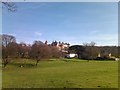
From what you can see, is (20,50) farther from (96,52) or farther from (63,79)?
(96,52)

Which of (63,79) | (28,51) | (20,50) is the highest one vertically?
(20,50)

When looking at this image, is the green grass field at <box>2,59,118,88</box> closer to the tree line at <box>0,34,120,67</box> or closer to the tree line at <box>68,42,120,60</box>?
the tree line at <box>0,34,120,67</box>

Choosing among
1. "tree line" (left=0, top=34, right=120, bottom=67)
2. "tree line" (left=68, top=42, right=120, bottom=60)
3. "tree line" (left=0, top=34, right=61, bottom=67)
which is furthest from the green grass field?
"tree line" (left=68, top=42, right=120, bottom=60)

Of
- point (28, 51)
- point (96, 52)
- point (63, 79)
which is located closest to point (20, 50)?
point (28, 51)

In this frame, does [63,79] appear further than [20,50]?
No

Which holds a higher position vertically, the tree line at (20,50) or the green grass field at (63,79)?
the tree line at (20,50)

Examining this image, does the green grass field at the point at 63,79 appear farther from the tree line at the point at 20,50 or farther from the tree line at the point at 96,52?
the tree line at the point at 96,52

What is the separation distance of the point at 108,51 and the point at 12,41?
3596 inches

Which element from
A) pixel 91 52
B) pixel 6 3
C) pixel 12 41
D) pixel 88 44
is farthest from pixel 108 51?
pixel 6 3

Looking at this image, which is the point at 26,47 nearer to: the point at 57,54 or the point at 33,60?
the point at 33,60

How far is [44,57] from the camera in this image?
9031 centimetres

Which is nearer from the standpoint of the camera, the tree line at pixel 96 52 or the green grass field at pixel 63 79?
the green grass field at pixel 63 79

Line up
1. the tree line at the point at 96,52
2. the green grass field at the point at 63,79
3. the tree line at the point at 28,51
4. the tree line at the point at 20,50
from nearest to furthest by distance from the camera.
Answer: the green grass field at the point at 63,79
the tree line at the point at 20,50
the tree line at the point at 28,51
the tree line at the point at 96,52

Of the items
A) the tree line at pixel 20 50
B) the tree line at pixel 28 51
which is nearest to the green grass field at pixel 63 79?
the tree line at pixel 20 50
